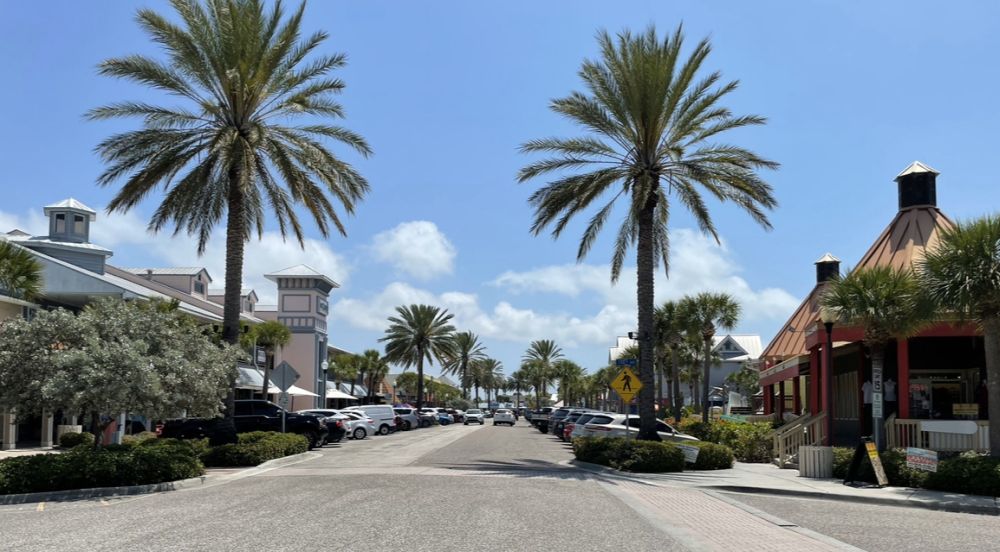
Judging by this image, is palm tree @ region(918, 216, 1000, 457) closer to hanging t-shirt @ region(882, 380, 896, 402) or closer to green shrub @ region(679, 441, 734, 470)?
hanging t-shirt @ region(882, 380, 896, 402)

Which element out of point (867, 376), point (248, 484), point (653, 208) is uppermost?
point (653, 208)

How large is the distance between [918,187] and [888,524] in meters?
20.0

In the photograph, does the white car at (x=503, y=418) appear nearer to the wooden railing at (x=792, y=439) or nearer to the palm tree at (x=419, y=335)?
the palm tree at (x=419, y=335)

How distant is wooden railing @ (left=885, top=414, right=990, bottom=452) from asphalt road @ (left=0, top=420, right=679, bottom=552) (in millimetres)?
8267

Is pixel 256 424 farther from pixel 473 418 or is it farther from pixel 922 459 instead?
pixel 473 418

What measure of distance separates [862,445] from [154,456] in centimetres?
1490

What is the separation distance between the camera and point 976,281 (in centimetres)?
1830

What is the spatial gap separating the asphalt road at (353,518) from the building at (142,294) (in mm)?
5842

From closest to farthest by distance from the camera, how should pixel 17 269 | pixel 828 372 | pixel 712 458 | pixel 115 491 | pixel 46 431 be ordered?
pixel 115 491 < pixel 17 269 < pixel 712 458 < pixel 828 372 < pixel 46 431

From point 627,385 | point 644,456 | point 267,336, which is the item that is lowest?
point 644,456

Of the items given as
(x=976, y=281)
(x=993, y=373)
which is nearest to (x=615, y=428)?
(x=993, y=373)

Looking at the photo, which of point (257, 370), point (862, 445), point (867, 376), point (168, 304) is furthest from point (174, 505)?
point (257, 370)

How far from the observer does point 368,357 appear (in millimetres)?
86125

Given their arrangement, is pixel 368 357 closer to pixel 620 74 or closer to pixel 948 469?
pixel 620 74
